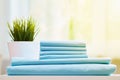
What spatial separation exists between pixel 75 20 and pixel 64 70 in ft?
3.05

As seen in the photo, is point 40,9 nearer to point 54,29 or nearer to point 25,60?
point 54,29

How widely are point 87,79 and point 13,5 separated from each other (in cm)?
111

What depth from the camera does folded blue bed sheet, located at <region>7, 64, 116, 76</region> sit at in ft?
2.34

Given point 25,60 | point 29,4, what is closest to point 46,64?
point 25,60

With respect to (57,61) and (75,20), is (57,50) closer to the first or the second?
(57,61)

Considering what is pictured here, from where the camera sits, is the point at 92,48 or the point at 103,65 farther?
the point at 92,48

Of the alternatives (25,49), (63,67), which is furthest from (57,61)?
(25,49)

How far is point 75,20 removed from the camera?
161 centimetres

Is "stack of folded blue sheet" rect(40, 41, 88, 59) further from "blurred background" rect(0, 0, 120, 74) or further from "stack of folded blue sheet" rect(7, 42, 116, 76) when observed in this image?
"blurred background" rect(0, 0, 120, 74)

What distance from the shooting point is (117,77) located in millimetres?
687

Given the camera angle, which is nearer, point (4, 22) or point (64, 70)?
point (64, 70)

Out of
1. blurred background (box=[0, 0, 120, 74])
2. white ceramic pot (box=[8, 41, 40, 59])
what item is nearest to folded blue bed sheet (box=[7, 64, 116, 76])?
white ceramic pot (box=[8, 41, 40, 59])

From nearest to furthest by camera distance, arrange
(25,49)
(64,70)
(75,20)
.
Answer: (64,70), (25,49), (75,20)

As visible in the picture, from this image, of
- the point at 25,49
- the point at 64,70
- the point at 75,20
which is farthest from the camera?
the point at 75,20
